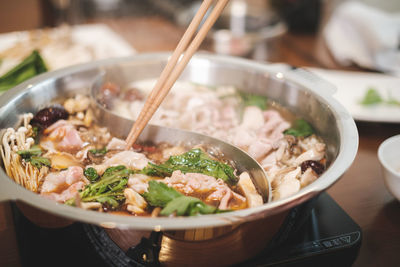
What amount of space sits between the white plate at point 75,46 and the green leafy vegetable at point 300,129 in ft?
7.48

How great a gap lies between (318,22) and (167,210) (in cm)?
464

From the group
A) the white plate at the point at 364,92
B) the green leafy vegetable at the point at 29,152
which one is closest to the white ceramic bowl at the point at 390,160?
the white plate at the point at 364,92

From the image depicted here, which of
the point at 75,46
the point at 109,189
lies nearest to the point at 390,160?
the point at 109,189

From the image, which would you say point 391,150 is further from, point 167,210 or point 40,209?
point 40,209

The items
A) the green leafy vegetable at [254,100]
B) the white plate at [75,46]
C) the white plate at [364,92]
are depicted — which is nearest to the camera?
the green leafy vegetable at [254,100]

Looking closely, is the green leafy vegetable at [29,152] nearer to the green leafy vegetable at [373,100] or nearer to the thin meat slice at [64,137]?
the thin meat slice at [64,137]

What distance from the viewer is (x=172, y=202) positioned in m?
1.32

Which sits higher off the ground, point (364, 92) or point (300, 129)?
point (300, 129)

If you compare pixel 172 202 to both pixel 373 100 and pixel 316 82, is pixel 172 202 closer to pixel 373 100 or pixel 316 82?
pixel 316 82

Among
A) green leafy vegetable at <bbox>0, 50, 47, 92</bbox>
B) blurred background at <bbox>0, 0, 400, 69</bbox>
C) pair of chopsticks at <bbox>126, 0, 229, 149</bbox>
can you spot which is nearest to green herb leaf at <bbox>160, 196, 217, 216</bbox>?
pair of chopsticks at <bbox>126, 0, 229, 149</bbox>

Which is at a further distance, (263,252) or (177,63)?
(177,63)

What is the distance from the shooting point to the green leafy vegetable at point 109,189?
1.43 meters

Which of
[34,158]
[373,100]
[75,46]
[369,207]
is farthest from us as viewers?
[75,46]

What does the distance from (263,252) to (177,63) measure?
3.24 feet
